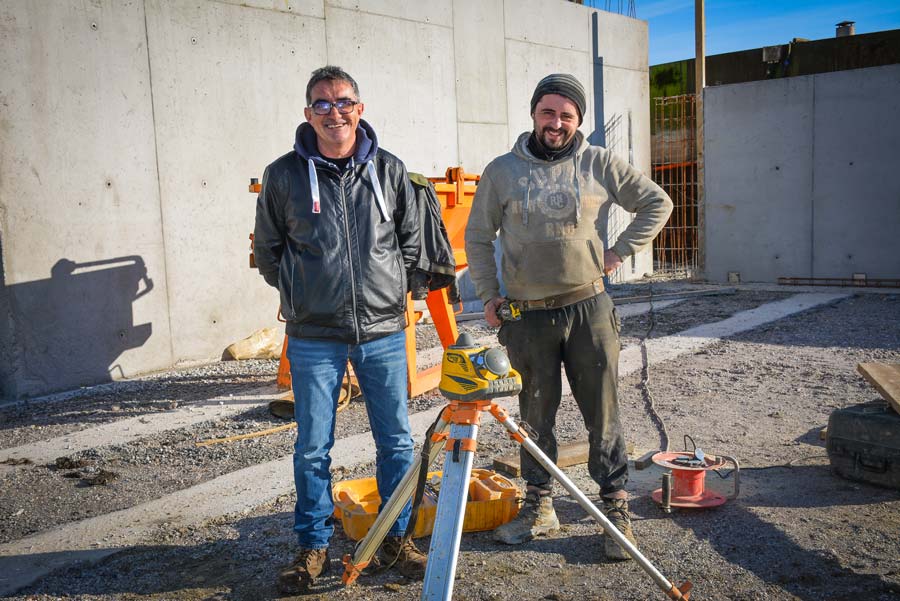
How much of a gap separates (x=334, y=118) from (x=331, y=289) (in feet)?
2.17

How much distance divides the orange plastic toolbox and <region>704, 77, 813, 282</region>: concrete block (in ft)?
33.2

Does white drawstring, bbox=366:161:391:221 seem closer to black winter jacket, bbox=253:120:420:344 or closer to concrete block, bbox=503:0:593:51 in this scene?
black winter jacket, bbox=253:120:420:344

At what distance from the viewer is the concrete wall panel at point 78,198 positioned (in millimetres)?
6512

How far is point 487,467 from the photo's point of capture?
4.54m

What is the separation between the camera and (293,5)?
8.28 m

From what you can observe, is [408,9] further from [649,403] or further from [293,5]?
[649,403]

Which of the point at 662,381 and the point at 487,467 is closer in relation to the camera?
the point at 487,467

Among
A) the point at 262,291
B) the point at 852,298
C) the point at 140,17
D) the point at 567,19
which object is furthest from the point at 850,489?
the point at 567,19

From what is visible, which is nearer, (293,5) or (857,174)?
(293,5)

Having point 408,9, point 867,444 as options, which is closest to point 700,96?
point 408,9

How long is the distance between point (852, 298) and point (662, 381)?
5.55 meters

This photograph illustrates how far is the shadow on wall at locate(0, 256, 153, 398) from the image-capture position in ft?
21.6

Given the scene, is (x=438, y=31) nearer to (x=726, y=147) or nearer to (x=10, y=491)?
(x=726, y=147)

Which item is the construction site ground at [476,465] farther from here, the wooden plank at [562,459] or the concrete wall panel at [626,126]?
the concrete wall panel at [626,126]
